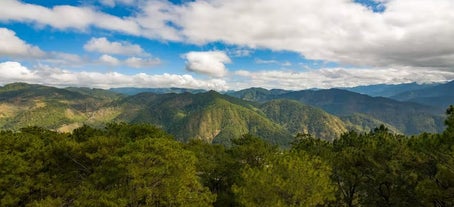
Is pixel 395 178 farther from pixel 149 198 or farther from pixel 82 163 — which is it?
pixel 82 163

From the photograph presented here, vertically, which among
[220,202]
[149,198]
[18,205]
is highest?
[149,198]

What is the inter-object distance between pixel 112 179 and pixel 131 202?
561 cm

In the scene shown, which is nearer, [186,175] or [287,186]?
[287,186]

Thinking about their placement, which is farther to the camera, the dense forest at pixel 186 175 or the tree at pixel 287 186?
the dense forest at pixel 186 175

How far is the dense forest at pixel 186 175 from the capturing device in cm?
4288

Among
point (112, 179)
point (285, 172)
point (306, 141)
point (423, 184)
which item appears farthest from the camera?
point (306, 141)

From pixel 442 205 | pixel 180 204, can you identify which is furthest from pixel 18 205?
Answer: pixel 442 205

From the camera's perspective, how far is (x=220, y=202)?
69.7 m

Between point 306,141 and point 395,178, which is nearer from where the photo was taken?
point 395,178

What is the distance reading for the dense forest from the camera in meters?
42.9

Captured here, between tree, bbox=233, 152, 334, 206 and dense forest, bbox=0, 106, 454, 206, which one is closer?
tree, bbox=233, 152, 334, 206

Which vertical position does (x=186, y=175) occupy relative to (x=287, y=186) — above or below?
below

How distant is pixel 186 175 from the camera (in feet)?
155

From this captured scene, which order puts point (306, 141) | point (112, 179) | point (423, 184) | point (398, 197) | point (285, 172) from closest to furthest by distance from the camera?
point (423, 184), point (285, 172), point (112, 179), point (398, 197), point (306, 141)
